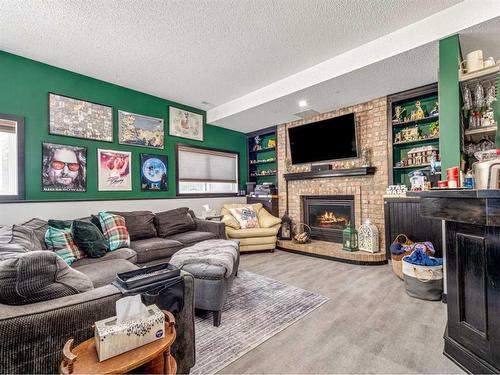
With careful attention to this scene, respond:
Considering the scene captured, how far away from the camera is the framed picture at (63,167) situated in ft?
10.2

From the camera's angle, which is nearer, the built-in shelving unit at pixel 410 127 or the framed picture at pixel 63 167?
the framed picture at pixel 63 167

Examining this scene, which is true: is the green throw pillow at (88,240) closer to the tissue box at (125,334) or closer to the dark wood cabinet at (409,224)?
the tissue box at (125,334)

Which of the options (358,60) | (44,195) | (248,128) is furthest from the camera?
(248,128)

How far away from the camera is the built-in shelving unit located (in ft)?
11.3

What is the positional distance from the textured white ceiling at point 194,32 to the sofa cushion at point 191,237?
2326 mm

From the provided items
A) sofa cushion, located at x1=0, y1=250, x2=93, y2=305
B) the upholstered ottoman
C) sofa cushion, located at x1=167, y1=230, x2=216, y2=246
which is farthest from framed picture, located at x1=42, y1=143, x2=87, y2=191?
sofa cushion, located at x1=0, y1=250, x2=93, y2=305

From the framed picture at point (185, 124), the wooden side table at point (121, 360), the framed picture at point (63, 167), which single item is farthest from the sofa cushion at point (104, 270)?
the framed picture at point (185, 124)

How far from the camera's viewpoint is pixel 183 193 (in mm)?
4656

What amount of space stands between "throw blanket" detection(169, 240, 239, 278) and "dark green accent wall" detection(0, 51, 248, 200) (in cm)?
185

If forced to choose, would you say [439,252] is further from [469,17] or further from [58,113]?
[58,113]

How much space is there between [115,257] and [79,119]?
2.09 m

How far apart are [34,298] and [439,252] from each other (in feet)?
12.6

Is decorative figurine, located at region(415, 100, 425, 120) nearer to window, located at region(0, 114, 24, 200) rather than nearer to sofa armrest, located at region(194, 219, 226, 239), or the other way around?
sofa armrest, located at region(194, 219, 226, 239)

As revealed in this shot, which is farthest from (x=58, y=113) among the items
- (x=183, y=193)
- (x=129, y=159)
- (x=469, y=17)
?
(x=469, y=17)
